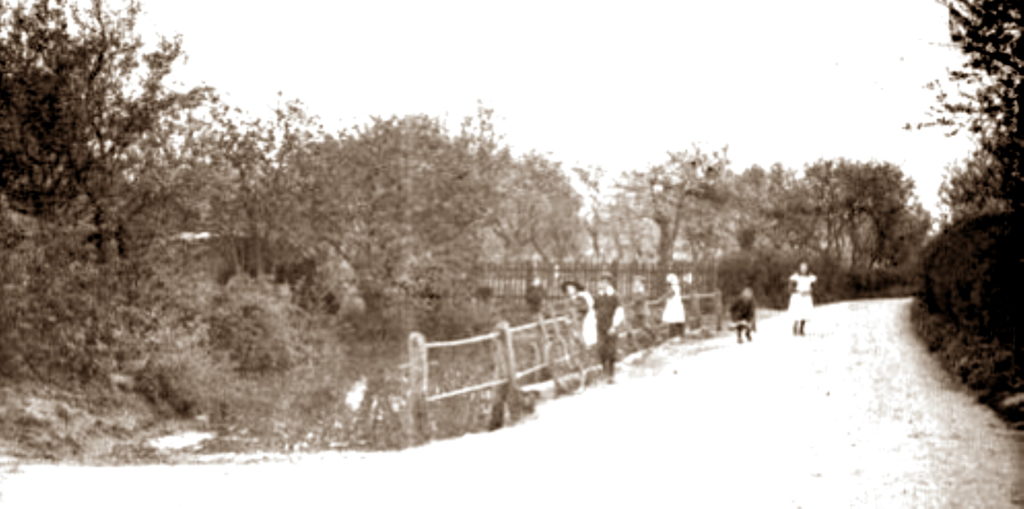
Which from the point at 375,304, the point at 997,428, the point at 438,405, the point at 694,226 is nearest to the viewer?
the point at 997,428

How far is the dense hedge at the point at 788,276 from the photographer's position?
41.8 meters

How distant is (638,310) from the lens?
2272cm

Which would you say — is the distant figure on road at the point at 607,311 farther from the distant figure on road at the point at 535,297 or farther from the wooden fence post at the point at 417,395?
the distant figure on road at the point at 535,297

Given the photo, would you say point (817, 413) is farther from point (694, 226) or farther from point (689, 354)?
point (694, 226)

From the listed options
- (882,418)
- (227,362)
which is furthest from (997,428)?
(227,362)

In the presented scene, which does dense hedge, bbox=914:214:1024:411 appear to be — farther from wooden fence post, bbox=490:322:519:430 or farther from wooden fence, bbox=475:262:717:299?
wooden fence, bbox=475:262:717:299

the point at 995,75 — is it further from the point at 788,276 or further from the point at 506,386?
the point at 788,276

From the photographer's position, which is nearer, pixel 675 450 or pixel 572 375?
pixel 675 450

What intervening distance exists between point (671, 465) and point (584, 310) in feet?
28.1

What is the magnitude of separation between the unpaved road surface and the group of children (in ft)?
4.68

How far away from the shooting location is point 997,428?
37.3 ft

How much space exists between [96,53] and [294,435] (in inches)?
348

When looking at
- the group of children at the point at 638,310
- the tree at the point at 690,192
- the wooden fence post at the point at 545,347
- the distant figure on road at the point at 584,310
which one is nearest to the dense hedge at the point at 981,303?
the group of children at the point at 638,310

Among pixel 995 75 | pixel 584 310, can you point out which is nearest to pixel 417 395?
pixel 584 310
